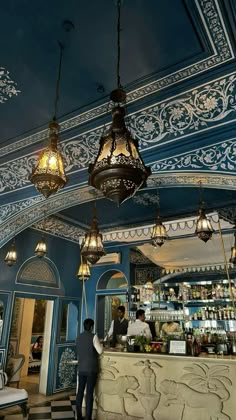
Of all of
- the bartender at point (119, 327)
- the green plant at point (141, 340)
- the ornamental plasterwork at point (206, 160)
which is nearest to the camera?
the ornamental plasterwork at point (206, 160)

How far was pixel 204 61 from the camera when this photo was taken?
10.3ft

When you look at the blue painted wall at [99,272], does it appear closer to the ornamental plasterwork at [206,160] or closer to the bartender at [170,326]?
the bartender at [170,326]

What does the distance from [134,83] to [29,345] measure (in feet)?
31.4

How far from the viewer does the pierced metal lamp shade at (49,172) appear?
2.76 metres

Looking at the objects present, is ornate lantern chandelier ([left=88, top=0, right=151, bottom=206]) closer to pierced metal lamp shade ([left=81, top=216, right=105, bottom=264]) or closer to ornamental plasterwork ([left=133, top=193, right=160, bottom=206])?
pierced metal lamp shade ([left=81, top=216, right=105, bottom=264])

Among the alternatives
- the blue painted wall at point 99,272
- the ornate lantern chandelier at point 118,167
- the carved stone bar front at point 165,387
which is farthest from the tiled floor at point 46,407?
the ornate lantern chandelier at point 118,167

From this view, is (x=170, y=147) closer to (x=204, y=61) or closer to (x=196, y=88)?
(x=196, y=88)

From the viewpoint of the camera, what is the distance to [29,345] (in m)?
10.2

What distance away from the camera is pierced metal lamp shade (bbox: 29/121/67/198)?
2.76 meters

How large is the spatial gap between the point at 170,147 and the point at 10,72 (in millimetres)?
2152

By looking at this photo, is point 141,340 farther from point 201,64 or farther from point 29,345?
point 29,345

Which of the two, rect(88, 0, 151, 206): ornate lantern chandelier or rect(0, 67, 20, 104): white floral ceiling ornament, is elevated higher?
rect(0, 67, 20, 104): white floral ceiling ornament

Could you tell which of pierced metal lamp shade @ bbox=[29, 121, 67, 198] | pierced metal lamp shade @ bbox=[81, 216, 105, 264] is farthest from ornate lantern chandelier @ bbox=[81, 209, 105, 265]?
pierced metal lamp shade @ bbox=[29, 121, 67, 198]

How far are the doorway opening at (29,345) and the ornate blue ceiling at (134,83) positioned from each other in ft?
15.0
